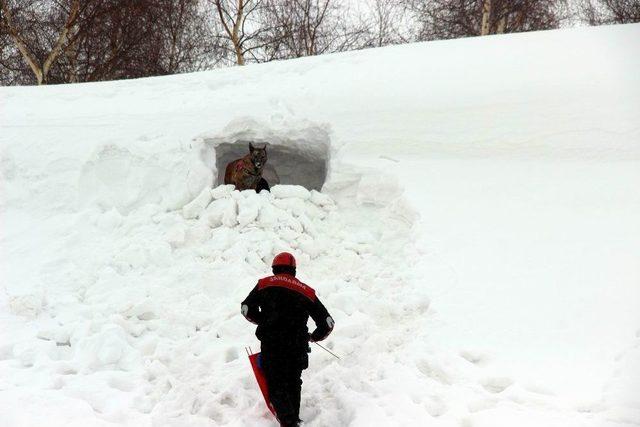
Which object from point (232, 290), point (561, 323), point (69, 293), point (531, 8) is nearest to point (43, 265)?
Answer: point (69, 293)

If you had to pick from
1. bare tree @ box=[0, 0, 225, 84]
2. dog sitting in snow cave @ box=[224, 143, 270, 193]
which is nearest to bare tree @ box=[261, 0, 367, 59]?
bare tree @ box=[0, 0, 225, 84]

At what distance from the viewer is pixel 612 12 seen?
19469mm

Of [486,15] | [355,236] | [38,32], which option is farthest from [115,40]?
[355,236]

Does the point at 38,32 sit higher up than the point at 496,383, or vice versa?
the point at 38,32

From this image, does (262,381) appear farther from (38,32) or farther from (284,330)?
(38,32)

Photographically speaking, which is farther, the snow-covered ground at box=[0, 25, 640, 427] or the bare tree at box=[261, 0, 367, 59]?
the bare tree at box=[261, 0, 367, 59]

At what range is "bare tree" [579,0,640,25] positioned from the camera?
1845 cm

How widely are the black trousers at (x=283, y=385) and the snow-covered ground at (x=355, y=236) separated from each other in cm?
30

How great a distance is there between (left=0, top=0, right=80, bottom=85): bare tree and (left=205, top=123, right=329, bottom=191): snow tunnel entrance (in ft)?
29.8

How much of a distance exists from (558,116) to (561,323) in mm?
3872

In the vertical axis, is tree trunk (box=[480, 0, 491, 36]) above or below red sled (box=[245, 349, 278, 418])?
above

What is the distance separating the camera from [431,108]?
7.68m

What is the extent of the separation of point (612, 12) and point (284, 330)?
21.7 metres

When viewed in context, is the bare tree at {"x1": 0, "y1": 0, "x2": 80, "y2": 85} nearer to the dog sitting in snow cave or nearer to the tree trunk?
the dog sitting in snow cave
